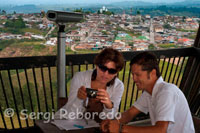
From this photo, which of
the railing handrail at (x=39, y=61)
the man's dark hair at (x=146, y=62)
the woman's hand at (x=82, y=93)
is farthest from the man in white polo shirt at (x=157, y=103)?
the railing handrail at (x=39, y=61)

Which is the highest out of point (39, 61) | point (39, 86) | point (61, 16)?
point (61, 16)

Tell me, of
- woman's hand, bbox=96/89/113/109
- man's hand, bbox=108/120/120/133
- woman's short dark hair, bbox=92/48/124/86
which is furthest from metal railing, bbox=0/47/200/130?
man's hand, bbox=108/120/120/133

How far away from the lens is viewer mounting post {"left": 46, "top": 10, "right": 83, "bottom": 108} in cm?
155

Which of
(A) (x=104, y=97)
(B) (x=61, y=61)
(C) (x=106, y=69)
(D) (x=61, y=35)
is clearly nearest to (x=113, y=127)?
(A) (x=104, y=97)

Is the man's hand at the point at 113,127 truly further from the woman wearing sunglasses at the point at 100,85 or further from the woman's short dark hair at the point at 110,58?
the woman's short dark hair at the point at 110,58

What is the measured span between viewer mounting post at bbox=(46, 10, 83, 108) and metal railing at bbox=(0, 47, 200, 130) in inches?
17.6

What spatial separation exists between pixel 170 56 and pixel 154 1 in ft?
3.01

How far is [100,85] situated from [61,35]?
0.64m

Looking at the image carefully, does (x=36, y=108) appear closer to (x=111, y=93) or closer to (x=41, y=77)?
(x=41, y=77)

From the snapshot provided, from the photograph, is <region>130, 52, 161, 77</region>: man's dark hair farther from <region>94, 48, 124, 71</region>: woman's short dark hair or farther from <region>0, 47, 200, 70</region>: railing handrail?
<region>0, 47, 200, 70</region>: railing handrail

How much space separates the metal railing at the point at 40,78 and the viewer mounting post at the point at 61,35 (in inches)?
17.6

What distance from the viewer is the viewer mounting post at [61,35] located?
5.09 feet

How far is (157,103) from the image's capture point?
4.39 feet

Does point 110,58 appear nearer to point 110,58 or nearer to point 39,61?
point 110,58
